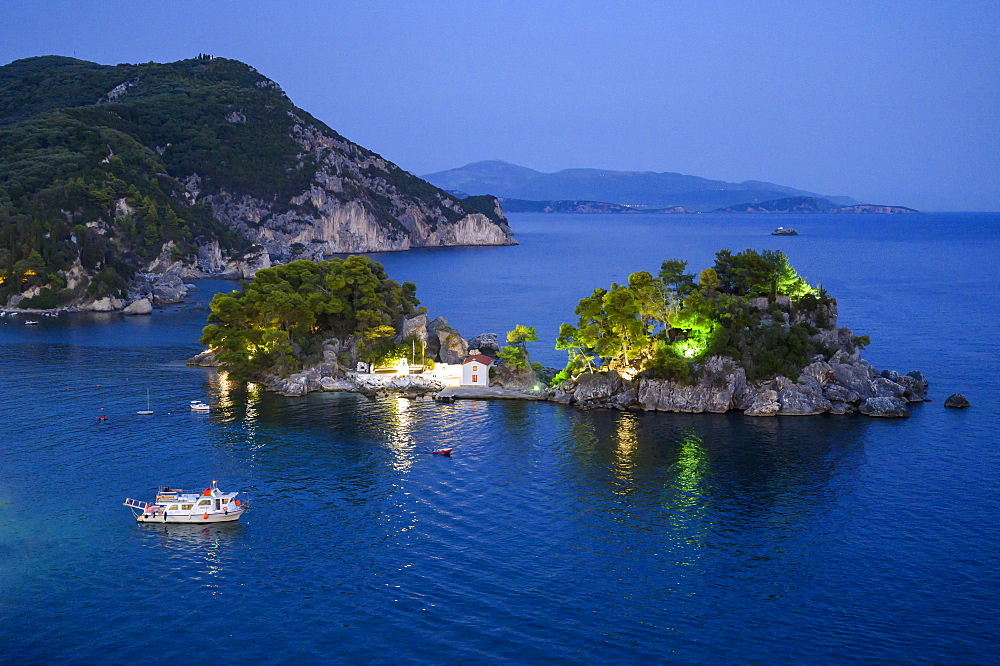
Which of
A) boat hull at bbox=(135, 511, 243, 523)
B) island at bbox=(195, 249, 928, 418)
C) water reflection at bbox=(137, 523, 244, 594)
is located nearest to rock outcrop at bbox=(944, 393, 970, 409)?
island at bbox=(195, 249, 928, 418)

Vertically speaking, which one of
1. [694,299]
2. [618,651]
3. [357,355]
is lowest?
[618,651]

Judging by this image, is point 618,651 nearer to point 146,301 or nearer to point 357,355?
point 357,355

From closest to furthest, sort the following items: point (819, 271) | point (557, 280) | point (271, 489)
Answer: point (271, 489), point (557, 280), point (819, 271)

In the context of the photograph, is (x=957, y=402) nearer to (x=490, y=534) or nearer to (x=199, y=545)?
(x=490, y=534)

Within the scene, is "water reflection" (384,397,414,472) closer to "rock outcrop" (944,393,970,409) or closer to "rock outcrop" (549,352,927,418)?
"rock outcrop" (549,352,927,418)

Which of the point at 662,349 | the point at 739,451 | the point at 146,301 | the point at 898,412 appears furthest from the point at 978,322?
the point at 146,301

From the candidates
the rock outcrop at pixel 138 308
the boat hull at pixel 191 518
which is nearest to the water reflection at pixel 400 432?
the boat hull at pixel 191 518

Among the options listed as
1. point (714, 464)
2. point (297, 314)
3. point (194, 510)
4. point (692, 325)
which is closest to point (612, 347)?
point (692, 325)
